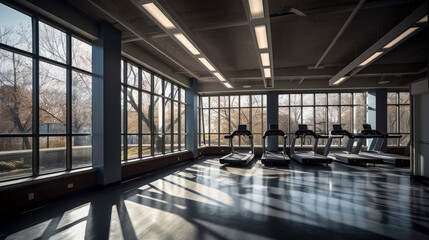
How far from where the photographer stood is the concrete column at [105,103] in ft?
18.9

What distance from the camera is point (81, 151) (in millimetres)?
5723

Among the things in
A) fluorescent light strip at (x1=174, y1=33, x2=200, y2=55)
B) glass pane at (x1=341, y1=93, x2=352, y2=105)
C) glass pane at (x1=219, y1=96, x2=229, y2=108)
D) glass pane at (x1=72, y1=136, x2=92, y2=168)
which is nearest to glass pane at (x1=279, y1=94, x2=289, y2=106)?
glass pane at (x1=341, y1=93, x2=352, y2=105)

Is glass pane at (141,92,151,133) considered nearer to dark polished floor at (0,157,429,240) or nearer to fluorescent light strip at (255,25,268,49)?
dark polished floor at (0,157,429,240)

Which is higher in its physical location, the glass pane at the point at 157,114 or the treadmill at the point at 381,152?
the glass pane at the point at 157,114

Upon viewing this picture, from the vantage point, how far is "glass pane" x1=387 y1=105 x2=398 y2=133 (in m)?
12.9

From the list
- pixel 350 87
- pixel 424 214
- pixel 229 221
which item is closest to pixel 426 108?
pixel 424 214

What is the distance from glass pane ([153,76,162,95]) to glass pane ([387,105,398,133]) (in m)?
13.3

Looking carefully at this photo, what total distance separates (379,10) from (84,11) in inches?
281

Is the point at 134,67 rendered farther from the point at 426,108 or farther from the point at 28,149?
the point at 426,108

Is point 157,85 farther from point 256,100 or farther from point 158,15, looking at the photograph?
point 256,100

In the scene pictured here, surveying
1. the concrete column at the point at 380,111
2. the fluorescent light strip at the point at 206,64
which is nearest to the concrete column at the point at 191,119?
the fluorescent light strip at the point at 206,64

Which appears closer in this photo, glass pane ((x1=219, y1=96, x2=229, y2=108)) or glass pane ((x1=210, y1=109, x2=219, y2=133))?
glass pane ((x1=219, y1=96, x2=229, y2=108))

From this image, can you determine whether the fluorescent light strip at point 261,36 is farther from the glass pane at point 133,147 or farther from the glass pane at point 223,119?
the glass pane at point 223,119

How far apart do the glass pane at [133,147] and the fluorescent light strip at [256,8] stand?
5644 millimetres
